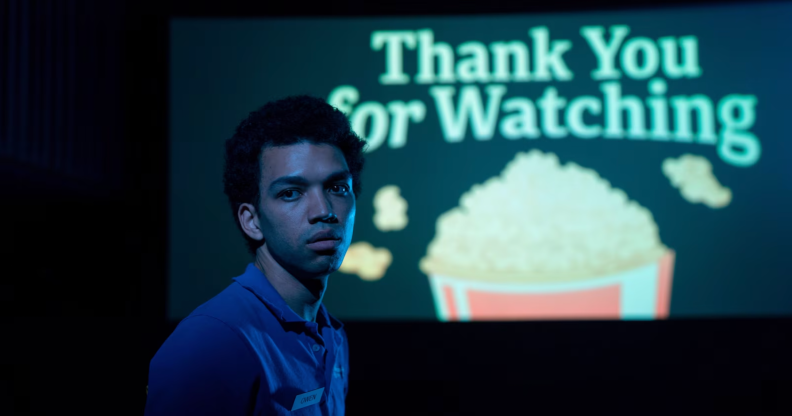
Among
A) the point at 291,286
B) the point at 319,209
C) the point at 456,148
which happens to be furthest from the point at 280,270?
the point at 456,148

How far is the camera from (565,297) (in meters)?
2.96

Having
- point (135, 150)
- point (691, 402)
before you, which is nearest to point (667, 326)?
point (691, 402)

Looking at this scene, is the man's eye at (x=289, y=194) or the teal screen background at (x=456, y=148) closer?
the man's eye at (x=289, y=194)

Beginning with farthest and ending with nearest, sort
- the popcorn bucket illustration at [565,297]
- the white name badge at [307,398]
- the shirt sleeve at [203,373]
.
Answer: the popcorn bucket illustration at [565,297], the white name badge at [307,398], the shirt sleeve at [203,373]

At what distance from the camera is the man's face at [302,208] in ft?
2.86

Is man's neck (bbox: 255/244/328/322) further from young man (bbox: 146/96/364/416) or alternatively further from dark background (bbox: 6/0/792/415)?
dark background (bbox: 6/0/792/415)

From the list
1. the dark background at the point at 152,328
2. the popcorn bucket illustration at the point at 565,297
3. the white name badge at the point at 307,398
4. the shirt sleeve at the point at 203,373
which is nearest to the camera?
the shirt sleeve at the point at 203,373

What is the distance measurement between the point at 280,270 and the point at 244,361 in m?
0.20

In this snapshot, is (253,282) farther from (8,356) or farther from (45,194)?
(8,356)

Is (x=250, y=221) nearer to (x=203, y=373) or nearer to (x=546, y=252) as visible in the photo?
(x=203, y=373)

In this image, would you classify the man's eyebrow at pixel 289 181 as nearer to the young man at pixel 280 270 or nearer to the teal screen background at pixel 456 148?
the young man at pixel 280 270

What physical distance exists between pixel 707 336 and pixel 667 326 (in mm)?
242

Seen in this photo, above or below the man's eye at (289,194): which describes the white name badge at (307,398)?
below

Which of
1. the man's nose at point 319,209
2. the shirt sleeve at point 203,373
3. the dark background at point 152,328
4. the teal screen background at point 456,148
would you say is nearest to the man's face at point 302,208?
the man's nose at point 319,209
